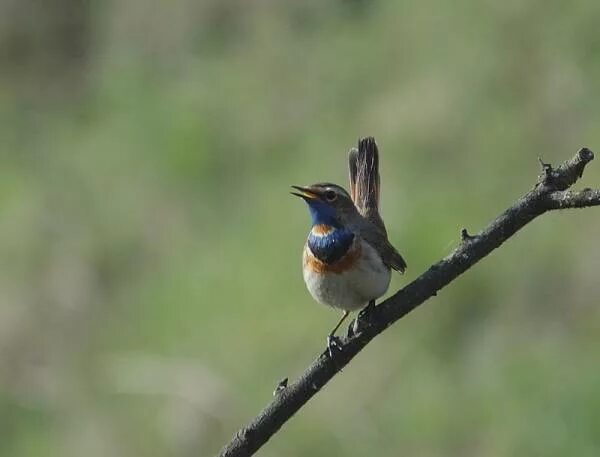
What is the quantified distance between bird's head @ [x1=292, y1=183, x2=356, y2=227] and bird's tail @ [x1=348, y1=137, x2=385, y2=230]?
32cm

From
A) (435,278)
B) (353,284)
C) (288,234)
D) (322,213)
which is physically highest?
(288,234)

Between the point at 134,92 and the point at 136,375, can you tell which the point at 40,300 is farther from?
the point at 134,92

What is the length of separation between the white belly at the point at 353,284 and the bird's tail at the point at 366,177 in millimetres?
369


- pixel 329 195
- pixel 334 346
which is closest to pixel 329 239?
pixel 329 195

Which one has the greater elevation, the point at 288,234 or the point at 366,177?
the point at 288,234

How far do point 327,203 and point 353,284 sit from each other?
0.27 m

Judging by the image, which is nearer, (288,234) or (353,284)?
(353,284)

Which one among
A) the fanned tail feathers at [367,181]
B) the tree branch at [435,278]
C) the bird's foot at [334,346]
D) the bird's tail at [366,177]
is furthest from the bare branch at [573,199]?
the bird's tail at [366,177]

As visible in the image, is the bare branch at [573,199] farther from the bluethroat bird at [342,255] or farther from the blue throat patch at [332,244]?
the blue throat patch at [332,244]

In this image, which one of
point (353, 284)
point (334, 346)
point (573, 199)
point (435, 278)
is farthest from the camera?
point (353, 284)

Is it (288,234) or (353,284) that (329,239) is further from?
(288,234)

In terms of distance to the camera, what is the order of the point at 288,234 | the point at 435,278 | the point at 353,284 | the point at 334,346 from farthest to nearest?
1. the point at 288,234
2. the point at 353,284
3. the point at 334,346
4. the point at 435,278

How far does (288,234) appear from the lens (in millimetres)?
7977

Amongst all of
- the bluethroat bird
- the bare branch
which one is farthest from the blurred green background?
the bare branch
